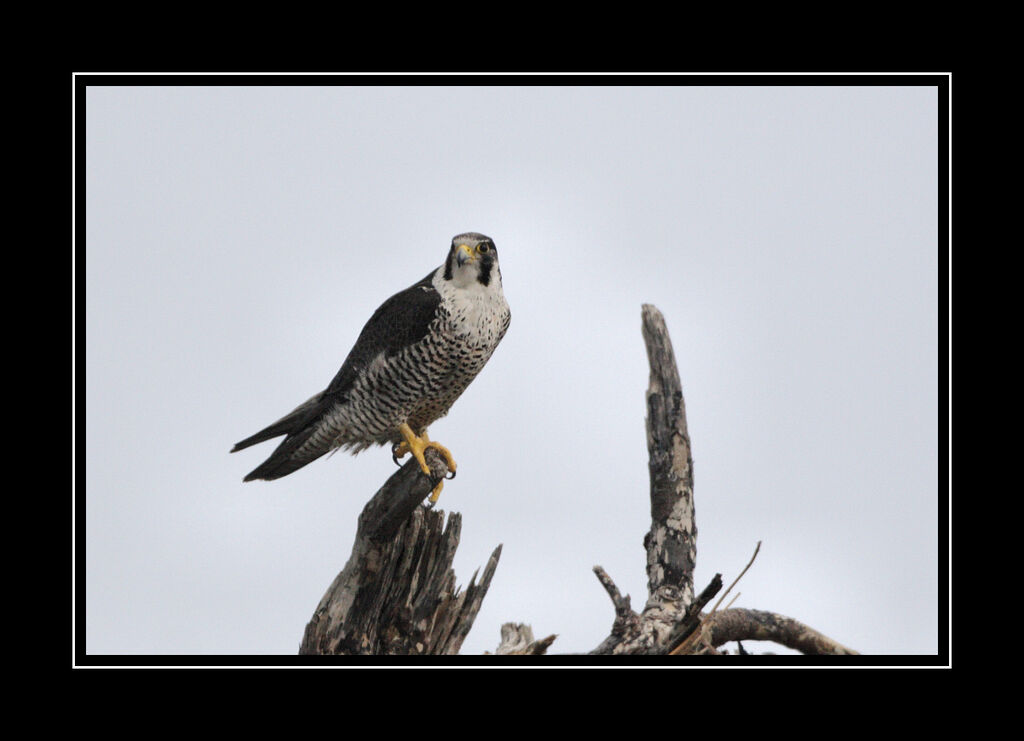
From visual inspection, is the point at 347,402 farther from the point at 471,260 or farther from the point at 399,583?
the point at 399,583

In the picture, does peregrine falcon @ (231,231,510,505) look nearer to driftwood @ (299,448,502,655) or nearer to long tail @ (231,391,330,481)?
long tail @ (231,391,330,481)

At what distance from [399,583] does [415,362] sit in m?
1.21

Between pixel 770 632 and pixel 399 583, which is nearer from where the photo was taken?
pixel 399 583

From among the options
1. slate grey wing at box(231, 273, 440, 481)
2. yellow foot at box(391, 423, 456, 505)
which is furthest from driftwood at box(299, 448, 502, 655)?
slate grey wing at box(231, 273, 440, 481)

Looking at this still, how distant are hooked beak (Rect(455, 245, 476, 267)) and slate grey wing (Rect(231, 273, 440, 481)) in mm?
236

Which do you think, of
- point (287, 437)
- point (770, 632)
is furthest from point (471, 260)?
point (770, 632)

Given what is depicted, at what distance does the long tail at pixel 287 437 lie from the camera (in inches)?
226

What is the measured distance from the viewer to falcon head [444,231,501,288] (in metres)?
5.40

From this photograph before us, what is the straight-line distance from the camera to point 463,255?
17.6ft

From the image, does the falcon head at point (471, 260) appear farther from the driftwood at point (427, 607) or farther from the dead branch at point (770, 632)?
the dead branch at point (770, 632)

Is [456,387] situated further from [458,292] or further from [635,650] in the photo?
[635,650]
